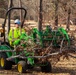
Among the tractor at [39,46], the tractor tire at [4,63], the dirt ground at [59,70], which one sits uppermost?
the tractor at [39,46]

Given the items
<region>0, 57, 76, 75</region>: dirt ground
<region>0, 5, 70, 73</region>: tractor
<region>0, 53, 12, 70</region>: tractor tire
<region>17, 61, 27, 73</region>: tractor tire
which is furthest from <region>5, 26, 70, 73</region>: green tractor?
<region>0, 53, 12, 70</region>: tractor tire

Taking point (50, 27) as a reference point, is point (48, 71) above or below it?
below

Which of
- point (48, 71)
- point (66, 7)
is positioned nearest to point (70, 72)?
point (48, 71)

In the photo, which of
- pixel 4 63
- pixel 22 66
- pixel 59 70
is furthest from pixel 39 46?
pixel 59 70

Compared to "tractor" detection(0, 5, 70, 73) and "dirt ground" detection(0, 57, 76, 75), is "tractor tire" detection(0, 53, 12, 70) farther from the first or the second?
"tractor" detection(0, 5, 70, 73)

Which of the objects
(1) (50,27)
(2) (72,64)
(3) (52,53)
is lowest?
(2) (72,64)

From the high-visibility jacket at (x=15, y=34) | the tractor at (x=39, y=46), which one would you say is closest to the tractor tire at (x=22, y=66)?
the tractor at (x=39, y=46)

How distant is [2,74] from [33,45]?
65.4 inches

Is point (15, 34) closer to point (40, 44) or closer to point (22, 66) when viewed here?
point (22, 66)

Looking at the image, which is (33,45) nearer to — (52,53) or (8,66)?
(52,53)

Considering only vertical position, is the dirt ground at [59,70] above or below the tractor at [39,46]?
below

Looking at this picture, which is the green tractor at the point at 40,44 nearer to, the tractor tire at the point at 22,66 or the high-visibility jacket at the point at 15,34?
the tractor tire at the point at 22,66

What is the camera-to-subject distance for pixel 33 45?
9570mm

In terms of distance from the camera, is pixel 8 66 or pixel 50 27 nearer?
pixel 50 27
